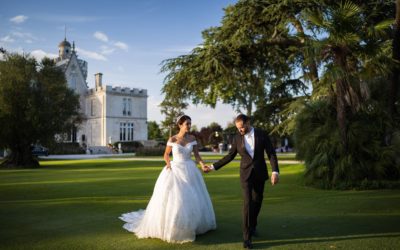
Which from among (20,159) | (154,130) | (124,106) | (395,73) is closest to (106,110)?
(124,106)

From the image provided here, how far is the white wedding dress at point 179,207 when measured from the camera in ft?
18.3

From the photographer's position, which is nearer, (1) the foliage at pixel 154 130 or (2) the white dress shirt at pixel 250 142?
(2) the white dress shirt at pixel 250 142

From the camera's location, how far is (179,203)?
5.71 meters

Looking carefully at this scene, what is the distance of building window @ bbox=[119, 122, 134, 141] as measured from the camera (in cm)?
6079

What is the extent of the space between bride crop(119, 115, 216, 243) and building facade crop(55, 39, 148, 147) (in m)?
52.3

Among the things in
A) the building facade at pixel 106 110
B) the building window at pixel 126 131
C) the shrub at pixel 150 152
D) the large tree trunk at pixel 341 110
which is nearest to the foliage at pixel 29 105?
the shrub at pixel 150 152

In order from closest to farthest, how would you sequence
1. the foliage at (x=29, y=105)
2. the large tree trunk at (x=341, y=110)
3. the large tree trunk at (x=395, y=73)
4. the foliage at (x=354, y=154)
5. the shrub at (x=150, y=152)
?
the foliage at (x=354, y=154) → the large tree trunk at (x=341, y=110) → the large tree trunk at (x=395, y=73) → the foliage at (x=29, y=105) → the shrub at (x=150, y=152)

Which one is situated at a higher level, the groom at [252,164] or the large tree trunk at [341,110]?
the large tree trunk at [341,110]

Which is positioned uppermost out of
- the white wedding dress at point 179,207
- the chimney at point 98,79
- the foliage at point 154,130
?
the chimney at point 98,79

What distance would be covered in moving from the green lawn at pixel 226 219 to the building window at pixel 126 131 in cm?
4934

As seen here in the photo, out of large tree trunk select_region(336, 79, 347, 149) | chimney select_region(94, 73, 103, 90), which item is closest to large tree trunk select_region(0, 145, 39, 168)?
large tree trunk select_region(336, 79, 347, 149)

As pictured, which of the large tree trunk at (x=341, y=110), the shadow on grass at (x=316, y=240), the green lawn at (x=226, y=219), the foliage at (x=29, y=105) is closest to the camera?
the shadow on grass at (x=316, y=240)

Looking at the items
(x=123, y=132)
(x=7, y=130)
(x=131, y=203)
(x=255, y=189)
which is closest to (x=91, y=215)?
(x=131, y=203)

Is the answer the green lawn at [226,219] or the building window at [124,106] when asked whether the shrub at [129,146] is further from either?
the green lawn at [226,219]
